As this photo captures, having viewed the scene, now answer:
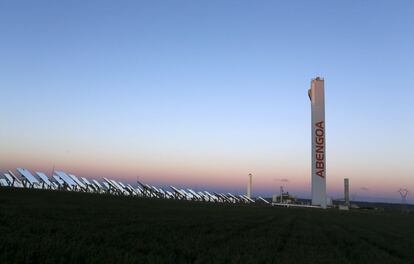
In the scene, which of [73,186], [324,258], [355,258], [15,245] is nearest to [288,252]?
[324,258]

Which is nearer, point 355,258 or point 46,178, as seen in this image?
point 355,258

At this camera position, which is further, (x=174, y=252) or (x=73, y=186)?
(x=73, y=186)

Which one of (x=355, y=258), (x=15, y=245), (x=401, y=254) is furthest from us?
(x=401, y=254)

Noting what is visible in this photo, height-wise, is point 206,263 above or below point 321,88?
below

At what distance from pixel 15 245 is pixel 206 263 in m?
4.50

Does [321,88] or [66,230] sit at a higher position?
[321,88]

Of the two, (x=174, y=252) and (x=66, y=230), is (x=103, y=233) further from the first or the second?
(x=174, y=252)

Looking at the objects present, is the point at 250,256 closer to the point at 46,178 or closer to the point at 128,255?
the point at 128,255

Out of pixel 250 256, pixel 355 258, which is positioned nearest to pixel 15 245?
pixel 250 256

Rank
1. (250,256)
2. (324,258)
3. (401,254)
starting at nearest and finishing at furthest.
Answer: (250,256)
(324,258)
(401,254)

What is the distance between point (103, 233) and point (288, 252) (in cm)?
602

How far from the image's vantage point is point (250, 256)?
41.9 feet

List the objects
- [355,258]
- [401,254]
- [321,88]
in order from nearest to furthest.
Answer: [355,258], [401,254], [321,88]

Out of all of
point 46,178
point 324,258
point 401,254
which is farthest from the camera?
point 46,178
